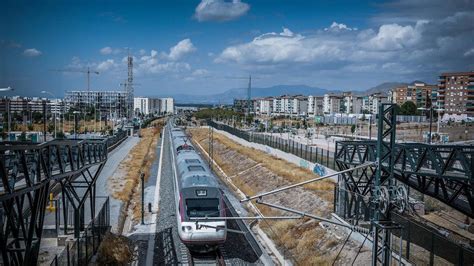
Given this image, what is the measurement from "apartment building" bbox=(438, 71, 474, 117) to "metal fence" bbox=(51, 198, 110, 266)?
12079 centimetres

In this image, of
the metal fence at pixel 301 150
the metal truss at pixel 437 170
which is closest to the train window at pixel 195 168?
the metal truss at pixel 437 170

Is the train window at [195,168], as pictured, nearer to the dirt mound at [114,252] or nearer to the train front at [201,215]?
the train front at [201,215]

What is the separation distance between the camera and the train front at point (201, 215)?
19109 mm

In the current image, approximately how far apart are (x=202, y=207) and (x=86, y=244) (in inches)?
195

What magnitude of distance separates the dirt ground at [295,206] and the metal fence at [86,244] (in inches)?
320

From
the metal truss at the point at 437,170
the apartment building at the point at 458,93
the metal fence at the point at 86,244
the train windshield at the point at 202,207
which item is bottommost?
the metal fence at the point at 86,244

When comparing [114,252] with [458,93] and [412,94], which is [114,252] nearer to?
[458,93]

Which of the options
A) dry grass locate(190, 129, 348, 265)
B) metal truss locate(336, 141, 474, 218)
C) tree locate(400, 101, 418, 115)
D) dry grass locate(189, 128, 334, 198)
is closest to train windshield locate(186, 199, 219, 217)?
dry grass locate(190, 129, 348, 265)

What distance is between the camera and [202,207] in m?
19.9

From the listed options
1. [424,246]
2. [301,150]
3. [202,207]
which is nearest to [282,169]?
[301,150]

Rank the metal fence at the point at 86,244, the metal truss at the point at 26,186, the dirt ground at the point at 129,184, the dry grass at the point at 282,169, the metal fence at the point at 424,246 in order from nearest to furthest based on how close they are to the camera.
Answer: the metal truss at the point at 26,186 < the metal fence at the point at 424,246 < the metal fence at the point at 86,244 < the dirt ground at the point at 129,184 < the dry grass at the point at 282,169

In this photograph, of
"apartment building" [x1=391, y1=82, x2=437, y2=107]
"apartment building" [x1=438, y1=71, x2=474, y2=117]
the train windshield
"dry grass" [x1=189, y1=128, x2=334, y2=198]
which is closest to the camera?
the train windshield

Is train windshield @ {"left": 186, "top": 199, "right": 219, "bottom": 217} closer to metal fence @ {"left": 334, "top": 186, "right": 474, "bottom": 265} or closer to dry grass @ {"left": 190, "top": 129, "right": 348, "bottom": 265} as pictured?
dry grass @ {"left": 190, "top": 129, "right": 348, "bottom": 265}

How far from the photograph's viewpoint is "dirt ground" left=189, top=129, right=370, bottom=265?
1947 centimetres
